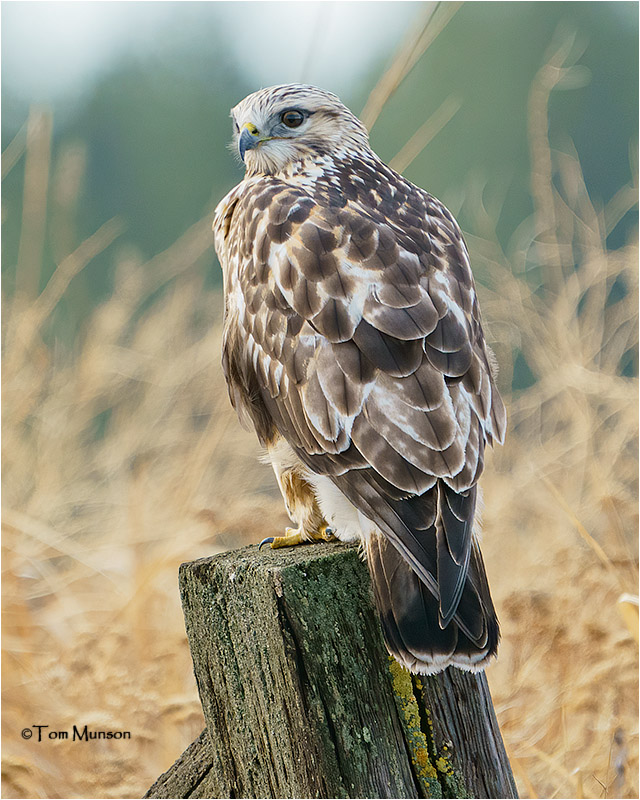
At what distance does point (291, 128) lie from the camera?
251cm

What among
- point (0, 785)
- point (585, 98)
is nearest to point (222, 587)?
point (0, 785)

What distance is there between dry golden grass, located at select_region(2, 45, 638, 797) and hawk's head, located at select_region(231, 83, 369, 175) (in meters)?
0.91

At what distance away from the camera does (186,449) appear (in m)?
3.47

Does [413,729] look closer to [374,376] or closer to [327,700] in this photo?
[327,700]

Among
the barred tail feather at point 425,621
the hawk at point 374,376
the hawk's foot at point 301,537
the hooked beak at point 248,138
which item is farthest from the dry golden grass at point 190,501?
the barred tail feather at point 425,621

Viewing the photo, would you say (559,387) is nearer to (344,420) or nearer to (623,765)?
(623,765)

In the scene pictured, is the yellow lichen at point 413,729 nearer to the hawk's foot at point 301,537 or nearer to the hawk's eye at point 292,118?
the hawk's foot at point 301,537

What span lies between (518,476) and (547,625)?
2.18 ft

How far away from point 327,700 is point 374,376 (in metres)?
0.66

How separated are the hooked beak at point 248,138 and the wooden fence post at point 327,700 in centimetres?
134

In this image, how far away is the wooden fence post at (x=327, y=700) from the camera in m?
1.43

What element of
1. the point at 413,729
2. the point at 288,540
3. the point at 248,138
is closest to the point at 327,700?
the point at 413,729

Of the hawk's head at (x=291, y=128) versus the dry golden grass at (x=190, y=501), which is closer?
the hawk's head at (x=291, y=128)

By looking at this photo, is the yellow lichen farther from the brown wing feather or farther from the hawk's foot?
the hawk's foot
